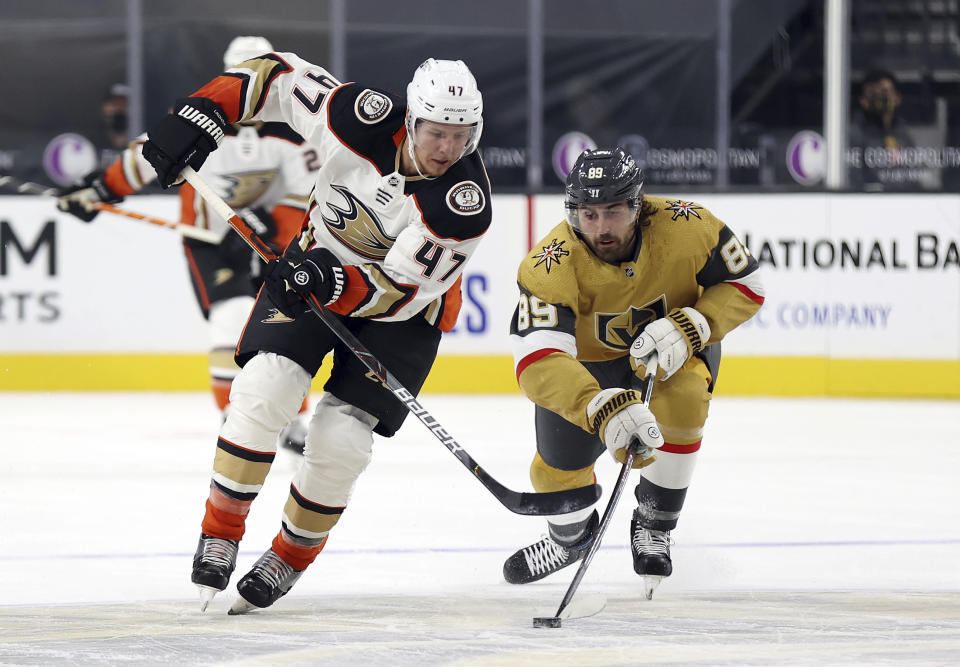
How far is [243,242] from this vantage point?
15.3 feet

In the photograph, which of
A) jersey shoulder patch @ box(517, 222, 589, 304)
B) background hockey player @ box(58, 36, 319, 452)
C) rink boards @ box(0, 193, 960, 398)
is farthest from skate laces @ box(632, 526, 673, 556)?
Result: rink boards @ box(0, 193, 960, 398)

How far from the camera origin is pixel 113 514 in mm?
3699

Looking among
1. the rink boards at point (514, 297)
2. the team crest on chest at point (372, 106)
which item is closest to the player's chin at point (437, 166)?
the team crest on chest at point (372, 106)

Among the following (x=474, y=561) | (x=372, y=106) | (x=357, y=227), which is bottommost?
(x=474, y=561)

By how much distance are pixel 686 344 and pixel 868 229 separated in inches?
139

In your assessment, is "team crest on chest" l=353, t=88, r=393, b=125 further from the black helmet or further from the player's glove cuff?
the player's glove cuff

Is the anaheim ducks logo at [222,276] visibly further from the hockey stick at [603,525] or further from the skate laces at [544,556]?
the hockey stick at [603,525]

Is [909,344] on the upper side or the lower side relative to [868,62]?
lower

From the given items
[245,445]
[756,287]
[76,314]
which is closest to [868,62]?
[76,314]

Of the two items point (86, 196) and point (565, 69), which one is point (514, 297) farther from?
point (565, 69)

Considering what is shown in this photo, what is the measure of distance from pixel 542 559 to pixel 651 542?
0.74 feet

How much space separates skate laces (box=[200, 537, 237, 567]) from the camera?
262 cm

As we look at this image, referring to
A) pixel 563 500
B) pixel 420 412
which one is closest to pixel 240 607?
pixel 420 412

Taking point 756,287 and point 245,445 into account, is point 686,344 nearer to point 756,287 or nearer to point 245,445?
point 756,287
